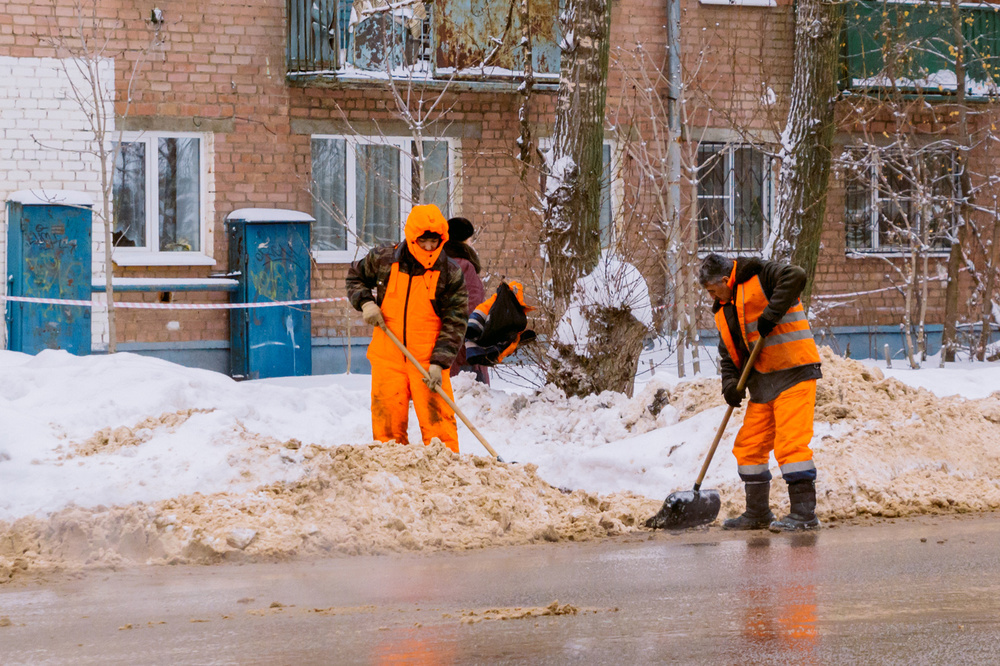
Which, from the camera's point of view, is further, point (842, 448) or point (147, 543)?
point (842, 448)

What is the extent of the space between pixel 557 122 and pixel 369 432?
120 inches

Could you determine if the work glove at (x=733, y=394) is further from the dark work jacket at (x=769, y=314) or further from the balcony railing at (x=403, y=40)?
the balcony railing at (x=403, y=40)

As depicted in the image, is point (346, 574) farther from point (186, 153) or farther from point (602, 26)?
point (186, 153)

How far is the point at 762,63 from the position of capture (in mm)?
15680

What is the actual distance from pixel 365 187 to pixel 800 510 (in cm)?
935

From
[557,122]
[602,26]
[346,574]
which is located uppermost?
[602,26]

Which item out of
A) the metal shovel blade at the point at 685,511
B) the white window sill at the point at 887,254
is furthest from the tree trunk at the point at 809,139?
the white window sill at the point at 887,254

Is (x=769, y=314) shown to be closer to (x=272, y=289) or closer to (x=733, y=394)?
(x=733, y=394)

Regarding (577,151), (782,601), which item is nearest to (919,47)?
(577,151)

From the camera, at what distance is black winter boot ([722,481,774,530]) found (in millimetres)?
6719

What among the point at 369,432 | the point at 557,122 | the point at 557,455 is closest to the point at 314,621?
the point at 557,455

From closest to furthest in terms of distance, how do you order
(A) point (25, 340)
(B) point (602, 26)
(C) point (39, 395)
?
(C) point (39, 395)
(B) point (602, 26)
(A) point (25, 340)

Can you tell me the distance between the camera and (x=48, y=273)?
1247cm

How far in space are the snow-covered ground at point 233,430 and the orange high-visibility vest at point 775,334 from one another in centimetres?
108
